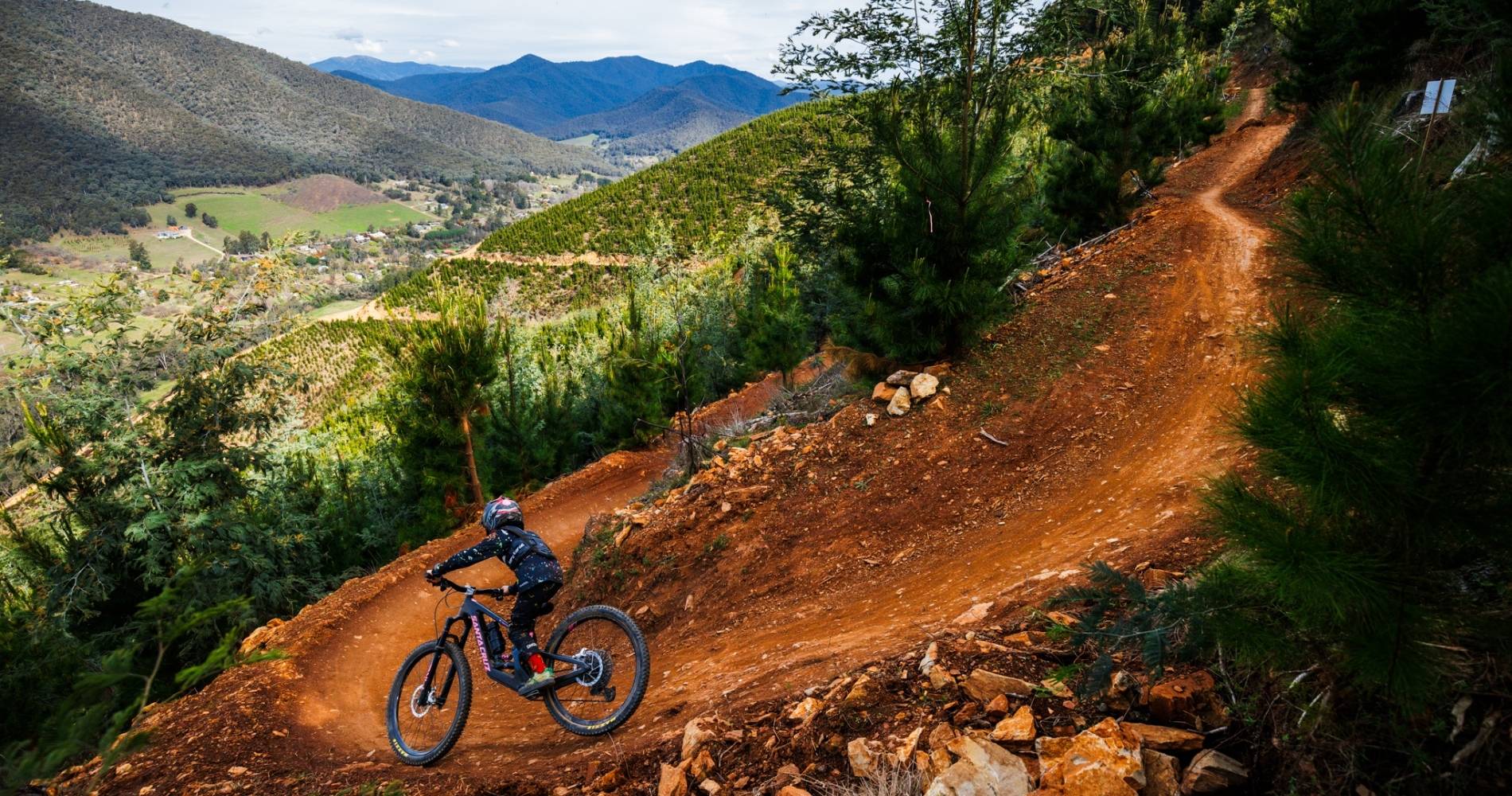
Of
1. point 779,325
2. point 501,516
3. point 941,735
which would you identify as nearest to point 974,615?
point 941,735

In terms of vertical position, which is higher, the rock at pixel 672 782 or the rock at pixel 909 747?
the rock at pixel 909 747

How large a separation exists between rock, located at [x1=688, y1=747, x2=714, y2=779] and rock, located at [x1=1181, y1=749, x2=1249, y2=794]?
2252 millimetres

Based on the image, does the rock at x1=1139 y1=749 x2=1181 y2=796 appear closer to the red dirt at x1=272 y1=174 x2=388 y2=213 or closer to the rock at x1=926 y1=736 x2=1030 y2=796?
the rock at x1=926 y1=736 x2=1030 y2=796

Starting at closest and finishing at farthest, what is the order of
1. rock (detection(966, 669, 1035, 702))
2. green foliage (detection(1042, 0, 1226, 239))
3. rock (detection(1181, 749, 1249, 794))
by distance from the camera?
1. rock (detection(1181, 749, 1249, 794))
2. rock (detection(966, 669, 1035, 702))
3. green foliage (detection(1042, 0, 1226, 239))

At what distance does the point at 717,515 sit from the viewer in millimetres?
8008

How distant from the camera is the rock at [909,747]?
116 inches

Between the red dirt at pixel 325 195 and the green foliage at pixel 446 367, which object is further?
the red dirt at pixel 325 195

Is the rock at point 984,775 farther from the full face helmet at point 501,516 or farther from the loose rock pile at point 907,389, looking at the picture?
the loose rock pile at point 907,389

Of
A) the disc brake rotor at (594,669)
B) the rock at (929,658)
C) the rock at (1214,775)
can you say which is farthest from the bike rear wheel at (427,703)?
the rock at (1214,775)

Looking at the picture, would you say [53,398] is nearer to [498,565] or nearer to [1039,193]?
[498,565]

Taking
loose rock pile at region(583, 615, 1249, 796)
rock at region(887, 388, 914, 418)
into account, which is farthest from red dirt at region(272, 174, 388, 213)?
loose rock pile at region(583, 615, 1249, 796)

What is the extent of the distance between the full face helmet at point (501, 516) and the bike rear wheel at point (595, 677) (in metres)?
0.91

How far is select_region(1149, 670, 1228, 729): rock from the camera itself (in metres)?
2.67

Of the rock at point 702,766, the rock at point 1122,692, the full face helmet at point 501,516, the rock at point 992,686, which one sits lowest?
the rock at point 702,766
